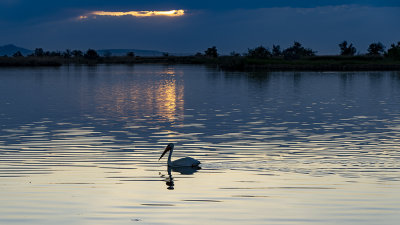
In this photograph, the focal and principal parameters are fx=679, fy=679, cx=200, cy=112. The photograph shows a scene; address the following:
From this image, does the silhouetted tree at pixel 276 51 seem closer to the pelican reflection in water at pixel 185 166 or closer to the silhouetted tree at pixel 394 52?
the silhouetted tree at pixel 394 52

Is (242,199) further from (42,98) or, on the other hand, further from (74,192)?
(42,98)

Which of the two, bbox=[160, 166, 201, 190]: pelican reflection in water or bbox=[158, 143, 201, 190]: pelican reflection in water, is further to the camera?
bbox=[158, 143, 201, 190]: pelican reflection in water

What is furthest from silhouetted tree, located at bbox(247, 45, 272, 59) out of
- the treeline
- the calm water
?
the calm water

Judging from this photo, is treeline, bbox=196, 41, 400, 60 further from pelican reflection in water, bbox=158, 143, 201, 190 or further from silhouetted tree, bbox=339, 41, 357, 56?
pelican reflection in water, bbox=158, 143, 201, 190

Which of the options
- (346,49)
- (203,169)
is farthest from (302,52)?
(203,169)

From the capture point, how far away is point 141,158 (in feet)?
66.2

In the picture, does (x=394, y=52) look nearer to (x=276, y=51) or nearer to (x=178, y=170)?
(x=276, y=51)

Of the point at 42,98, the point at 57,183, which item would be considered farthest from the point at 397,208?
the point at 42,98

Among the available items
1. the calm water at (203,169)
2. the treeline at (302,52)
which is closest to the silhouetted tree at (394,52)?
the treeline at (302,52)

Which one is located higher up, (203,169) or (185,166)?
(185,166)

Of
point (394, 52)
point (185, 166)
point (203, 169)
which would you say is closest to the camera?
point (185, 166)

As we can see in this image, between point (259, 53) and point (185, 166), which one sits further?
point (259, 53)

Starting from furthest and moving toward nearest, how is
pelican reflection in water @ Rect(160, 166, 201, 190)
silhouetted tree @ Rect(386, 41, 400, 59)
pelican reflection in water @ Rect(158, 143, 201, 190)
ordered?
1. silhouetted tree @ Rect(386, 41, 400, 59)
2. pelican reflection in water @ Rect(158, 143, 201, 190)
3. pelican reflection in water @ Rect(160, 166, 201, 190)

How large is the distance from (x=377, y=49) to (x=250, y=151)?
152 meters
